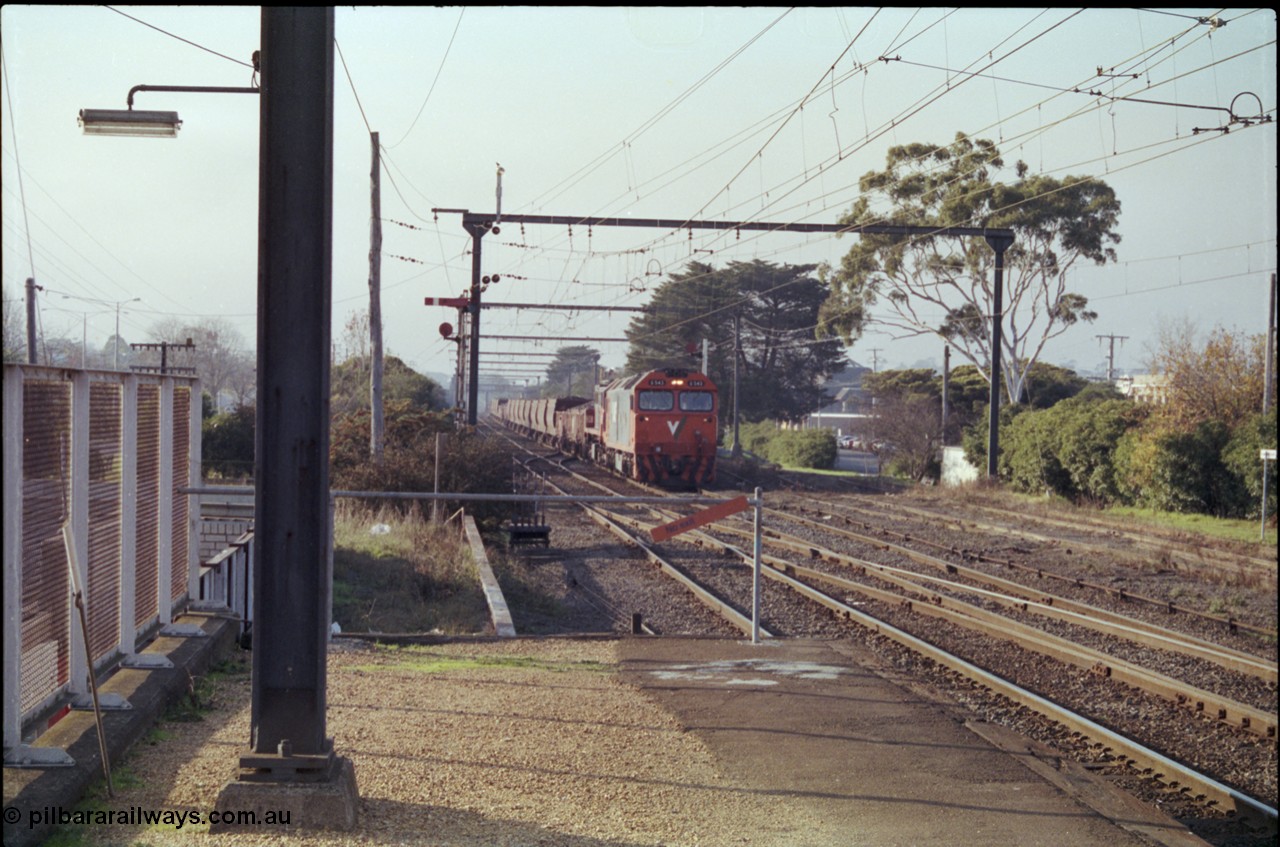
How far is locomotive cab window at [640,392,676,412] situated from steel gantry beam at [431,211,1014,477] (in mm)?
4622

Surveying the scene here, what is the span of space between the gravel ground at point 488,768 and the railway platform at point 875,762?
0.77 ft

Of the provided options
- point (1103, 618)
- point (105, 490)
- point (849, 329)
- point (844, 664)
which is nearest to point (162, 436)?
point (105, 490)

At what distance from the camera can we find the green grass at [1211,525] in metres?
18.3

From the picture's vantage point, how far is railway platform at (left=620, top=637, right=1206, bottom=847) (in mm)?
5008

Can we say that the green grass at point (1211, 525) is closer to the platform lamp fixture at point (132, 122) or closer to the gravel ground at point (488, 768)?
the gravel ground at point (488, 768)

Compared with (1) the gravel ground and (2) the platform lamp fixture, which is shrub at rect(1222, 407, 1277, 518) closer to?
(1) the gravel ground

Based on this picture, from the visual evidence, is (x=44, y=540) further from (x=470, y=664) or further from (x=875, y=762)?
(x=875, y=762)

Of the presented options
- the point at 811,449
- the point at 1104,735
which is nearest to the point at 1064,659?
the point at 1104,735

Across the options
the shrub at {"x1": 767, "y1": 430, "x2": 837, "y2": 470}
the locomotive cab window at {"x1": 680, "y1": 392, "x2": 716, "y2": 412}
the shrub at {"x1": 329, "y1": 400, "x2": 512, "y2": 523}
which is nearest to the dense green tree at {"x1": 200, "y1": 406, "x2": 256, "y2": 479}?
the shrub at {"x1": 329, "y1": 400, "x2": 512, "y2": 523}

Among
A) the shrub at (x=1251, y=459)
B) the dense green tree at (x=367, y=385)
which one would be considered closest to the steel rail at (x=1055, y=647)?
the shrub at (x=1251, y=459)

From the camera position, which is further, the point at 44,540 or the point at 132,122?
the point at 132,122

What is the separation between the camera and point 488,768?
5.52m

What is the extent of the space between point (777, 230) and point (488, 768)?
65.7 ft

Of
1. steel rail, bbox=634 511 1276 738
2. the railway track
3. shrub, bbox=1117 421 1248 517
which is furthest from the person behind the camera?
shrub, bbox=1117 421 1248 517
